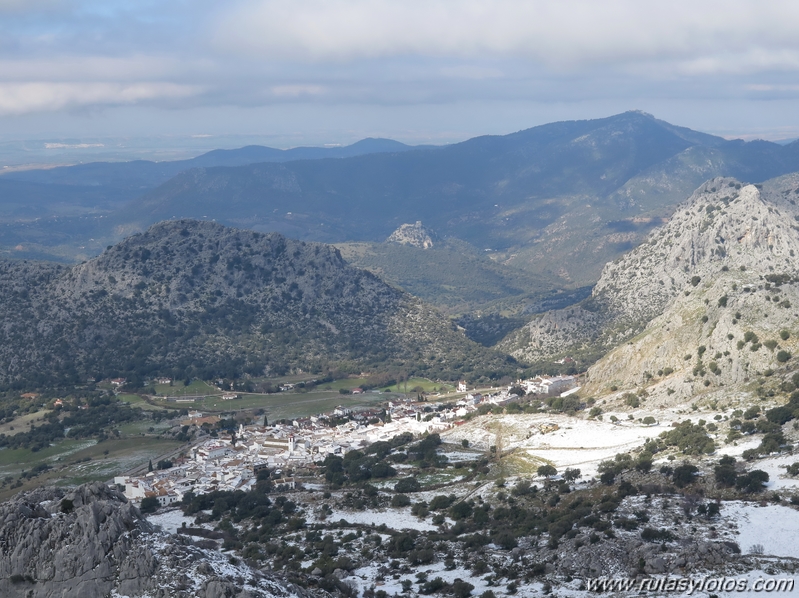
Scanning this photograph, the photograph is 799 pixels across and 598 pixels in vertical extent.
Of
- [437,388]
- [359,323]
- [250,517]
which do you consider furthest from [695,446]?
[359,323]

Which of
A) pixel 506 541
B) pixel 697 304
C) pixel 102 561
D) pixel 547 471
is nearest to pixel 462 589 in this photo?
pixel 506 541

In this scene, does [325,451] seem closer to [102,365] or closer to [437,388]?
[437,388]

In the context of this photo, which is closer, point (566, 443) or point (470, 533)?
point (470, 533)

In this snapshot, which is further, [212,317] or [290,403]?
[212,317]

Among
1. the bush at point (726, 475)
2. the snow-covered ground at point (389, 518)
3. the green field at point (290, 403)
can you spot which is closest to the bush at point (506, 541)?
the snow-covered ground at point (389, 518)

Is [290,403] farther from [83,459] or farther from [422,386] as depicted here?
[83,459]

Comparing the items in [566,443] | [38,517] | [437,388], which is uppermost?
[38,517]

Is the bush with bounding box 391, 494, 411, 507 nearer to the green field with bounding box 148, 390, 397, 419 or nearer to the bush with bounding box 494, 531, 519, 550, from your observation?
the bush with bounding box 494, 531, 519, 550
